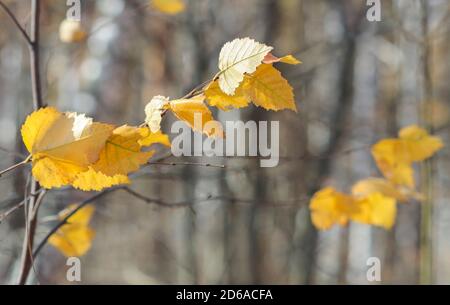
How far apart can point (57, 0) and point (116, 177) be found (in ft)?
9.54

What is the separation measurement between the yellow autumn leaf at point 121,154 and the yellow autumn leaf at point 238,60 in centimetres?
13

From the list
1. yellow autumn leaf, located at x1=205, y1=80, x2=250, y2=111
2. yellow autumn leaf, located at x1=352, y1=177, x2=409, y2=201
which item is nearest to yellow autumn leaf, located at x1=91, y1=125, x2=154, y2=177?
yellow autumn leaf, located at x1=205, y1=80, x2=250, y2=111

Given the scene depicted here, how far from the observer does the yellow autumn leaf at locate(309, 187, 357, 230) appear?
1.46 metres

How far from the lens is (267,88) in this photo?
810mm

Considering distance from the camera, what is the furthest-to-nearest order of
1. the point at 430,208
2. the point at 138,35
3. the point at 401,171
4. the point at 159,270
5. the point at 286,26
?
the point at 159,270 → the point at 138,35 → the point at 286,26 → the point at 430,208 → the point at 401,171

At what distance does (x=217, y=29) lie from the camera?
3.56 m

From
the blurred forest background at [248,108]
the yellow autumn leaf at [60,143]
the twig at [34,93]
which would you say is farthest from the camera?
the blurred forest background at [248,108]

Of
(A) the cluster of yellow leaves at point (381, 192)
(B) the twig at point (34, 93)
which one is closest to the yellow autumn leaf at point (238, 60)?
(B) the twig at point (34, 93)

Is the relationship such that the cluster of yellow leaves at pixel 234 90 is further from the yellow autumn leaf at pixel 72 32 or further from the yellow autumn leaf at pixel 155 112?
the yellow autumn leaf at pixel 72 32

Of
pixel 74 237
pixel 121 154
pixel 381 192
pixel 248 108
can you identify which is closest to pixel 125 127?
pixel 121 154

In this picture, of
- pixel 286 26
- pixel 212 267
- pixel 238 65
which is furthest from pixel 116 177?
pixel 286 26

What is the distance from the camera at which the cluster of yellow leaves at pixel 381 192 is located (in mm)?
1364

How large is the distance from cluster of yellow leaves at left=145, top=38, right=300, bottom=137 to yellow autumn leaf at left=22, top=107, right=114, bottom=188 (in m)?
0.07
